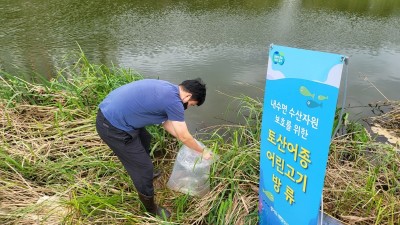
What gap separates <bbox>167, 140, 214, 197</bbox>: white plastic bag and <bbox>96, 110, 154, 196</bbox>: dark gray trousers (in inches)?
16.4

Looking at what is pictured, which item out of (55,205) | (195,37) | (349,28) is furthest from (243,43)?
(55,205)

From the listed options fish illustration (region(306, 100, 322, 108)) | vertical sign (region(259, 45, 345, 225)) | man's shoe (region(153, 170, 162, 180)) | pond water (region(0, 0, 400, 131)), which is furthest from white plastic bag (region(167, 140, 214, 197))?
pond water (region(0, 0, 400, 131))

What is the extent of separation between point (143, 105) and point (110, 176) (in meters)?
1.06

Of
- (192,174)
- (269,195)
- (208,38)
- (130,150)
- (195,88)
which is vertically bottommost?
(192,174)

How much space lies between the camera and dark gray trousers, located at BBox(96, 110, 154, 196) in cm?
229

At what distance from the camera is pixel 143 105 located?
2.19 meters

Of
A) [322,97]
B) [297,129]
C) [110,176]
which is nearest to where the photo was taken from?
[322,97]

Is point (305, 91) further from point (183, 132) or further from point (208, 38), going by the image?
point (208, 38)

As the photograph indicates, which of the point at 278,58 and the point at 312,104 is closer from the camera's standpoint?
the point at 312,104

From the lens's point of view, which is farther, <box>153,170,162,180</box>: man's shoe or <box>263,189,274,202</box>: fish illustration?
<box>153,170,162,180</box>: man's shoe

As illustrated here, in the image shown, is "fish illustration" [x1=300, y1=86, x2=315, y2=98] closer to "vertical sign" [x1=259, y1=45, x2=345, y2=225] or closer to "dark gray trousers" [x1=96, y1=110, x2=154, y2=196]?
"vertical sign" [x1=259, y1=45, x2=345, y2=225]

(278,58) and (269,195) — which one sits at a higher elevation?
(278,58)

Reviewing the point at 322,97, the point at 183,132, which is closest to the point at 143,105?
the point at 183,132

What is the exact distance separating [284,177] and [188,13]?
31.9 ft
